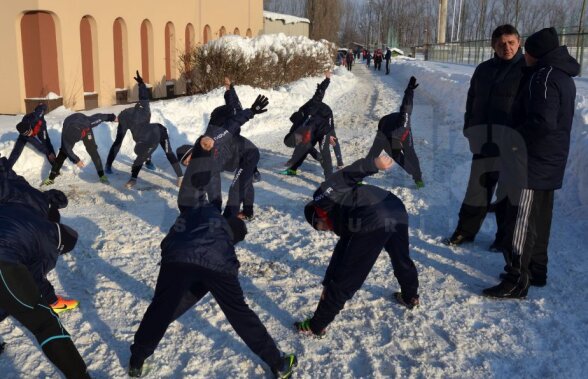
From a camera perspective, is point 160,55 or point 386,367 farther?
point 160,55

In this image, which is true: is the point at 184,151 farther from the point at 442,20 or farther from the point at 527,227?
the point at 442,20

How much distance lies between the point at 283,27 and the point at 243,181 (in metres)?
35.4

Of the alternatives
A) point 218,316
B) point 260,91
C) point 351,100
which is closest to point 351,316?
point 218,316

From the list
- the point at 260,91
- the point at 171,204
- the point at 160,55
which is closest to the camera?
the point at 171,204

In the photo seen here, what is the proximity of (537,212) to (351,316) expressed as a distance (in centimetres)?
172

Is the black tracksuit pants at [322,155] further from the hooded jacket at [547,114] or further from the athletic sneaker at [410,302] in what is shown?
the hooded jacket at [547,114]

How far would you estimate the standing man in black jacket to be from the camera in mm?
4767

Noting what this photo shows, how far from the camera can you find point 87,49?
48.0 feet

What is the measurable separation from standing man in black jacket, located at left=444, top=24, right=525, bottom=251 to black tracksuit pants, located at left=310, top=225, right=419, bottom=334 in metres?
1.56

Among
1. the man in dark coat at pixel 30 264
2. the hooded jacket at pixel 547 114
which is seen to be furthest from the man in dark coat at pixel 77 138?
the hooded jacket at pixel 547 114

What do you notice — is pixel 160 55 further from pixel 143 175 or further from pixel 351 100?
pixel 143 175

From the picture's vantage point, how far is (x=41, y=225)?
2.98 metres

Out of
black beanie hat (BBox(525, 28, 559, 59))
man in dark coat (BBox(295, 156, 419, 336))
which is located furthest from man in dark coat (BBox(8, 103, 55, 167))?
black beanie hat (BBox(525, 28, 559, 59))

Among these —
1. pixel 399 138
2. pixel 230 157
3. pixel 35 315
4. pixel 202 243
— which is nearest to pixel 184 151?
pixel 230 157
